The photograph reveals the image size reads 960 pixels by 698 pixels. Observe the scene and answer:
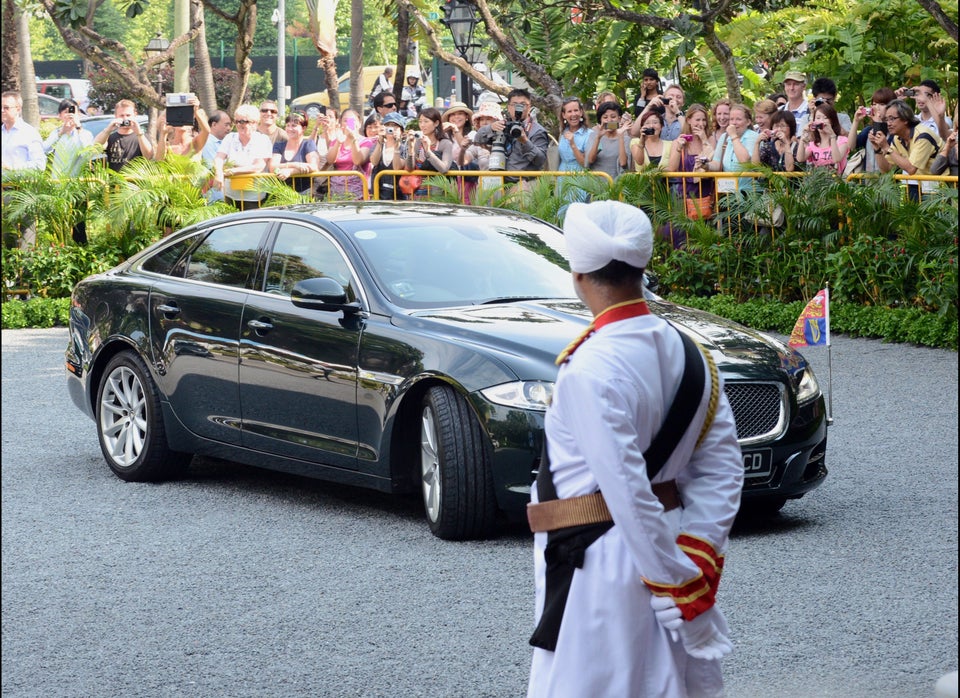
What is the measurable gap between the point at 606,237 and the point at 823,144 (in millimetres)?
11657

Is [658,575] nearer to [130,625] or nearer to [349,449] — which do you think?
[130,625]

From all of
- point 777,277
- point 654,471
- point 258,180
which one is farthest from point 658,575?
point 258,180

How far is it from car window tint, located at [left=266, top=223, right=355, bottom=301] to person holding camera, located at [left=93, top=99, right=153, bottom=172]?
1023 centimetres

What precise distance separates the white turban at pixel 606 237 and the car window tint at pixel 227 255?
530 cm

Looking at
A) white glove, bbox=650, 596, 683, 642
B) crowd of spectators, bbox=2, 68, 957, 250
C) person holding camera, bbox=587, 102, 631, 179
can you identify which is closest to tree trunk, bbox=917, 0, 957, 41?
crowd of spectators, bbox=2, 68, 957, 250

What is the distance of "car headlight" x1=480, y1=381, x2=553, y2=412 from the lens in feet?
22.7

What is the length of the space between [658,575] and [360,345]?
445 centimetres

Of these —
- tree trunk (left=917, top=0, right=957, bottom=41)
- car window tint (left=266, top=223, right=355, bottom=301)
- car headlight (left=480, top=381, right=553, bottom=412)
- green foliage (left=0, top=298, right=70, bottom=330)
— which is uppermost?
tree trunk (left=917, top=0, right=957, bottom=41)

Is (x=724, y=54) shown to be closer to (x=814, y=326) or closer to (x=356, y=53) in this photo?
(x=814, y=326)

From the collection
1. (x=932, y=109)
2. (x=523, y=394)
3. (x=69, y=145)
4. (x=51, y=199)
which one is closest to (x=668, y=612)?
(x=523, y=394)

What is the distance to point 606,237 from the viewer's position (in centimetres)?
335

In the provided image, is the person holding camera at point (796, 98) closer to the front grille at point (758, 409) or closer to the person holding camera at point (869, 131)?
the person holding camera at point (869, 131)

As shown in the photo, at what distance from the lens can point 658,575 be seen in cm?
329

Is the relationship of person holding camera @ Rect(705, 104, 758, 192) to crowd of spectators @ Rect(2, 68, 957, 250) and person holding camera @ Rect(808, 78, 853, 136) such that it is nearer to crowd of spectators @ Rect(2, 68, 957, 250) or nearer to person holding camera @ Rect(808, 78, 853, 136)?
crowd of spectators @ Rect(2, 68, 957, 250)
